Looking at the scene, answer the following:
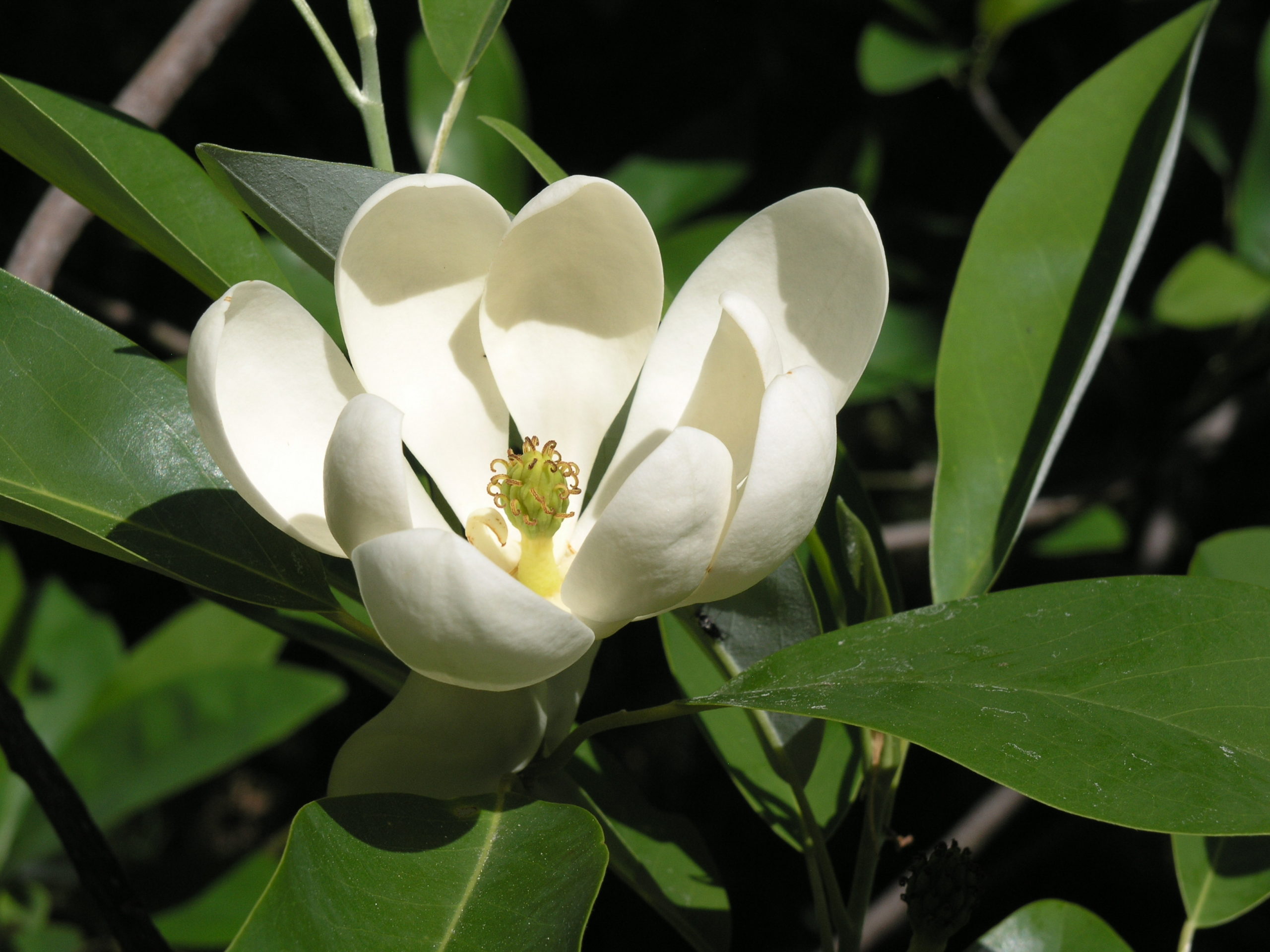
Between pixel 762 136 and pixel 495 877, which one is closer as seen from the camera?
pixel 495 877

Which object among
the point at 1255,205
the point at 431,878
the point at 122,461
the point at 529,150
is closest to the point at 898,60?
the point at 1255,205

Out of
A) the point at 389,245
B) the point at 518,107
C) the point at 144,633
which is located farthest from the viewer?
the point at 144,633

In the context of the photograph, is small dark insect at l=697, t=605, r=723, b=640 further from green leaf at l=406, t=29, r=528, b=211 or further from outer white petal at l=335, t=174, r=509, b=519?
green leaf at l=406, t=29, r=528, b=211

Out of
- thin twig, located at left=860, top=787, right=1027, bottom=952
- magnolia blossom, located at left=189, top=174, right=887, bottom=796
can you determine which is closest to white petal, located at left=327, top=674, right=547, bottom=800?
magnolia blossom, located at left=189, top=174, right=887, bottom=796

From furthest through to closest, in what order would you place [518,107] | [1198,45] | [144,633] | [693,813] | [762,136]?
[144,633], [693,813], [762,136], [518,107], [1198,45]

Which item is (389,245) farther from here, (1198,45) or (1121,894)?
(1121,894)

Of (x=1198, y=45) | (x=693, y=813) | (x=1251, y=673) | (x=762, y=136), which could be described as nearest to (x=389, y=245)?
(x=1251, y=673)
